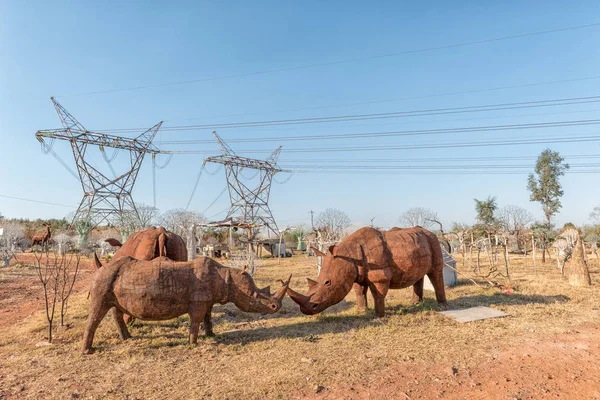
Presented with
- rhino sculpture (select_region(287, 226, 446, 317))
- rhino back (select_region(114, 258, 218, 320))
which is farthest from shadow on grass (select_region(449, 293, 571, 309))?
rhino back (select_region(114, 258, 218, 320))

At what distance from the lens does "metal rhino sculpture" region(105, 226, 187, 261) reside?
8383 mm

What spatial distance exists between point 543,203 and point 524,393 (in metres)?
46.0

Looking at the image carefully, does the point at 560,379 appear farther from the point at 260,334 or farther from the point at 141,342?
the point at 141,342

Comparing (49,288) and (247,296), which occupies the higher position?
(247,296)

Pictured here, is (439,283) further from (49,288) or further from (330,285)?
(49,288)

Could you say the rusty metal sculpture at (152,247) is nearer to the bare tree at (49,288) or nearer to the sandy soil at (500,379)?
the bare tree at (49,288)

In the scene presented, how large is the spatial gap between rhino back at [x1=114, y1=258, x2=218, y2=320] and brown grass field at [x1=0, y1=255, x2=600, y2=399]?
83 centimetres

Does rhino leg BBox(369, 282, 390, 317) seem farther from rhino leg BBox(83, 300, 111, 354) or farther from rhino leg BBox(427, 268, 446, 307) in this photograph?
rhino leg BBox(83, 300, 111, 354)

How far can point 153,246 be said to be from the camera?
8.50 meters

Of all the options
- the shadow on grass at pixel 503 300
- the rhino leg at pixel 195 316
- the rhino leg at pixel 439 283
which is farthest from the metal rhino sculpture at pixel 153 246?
the shadow on grass at pixel 503 300

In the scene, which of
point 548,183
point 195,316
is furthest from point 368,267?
point 548,183

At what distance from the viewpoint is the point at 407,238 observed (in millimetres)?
9281

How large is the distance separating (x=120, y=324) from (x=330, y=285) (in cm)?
478

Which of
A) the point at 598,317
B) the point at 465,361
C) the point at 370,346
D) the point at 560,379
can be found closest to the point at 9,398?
the point at 370,346
